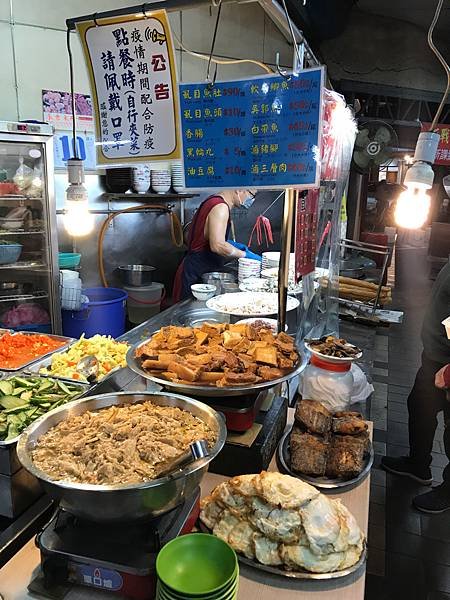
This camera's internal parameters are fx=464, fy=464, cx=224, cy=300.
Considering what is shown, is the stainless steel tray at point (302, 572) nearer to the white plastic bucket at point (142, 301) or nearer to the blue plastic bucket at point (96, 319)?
the blue plastic bucket at point (96, 319)

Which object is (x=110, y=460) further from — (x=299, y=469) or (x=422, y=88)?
(x=422, y=88)

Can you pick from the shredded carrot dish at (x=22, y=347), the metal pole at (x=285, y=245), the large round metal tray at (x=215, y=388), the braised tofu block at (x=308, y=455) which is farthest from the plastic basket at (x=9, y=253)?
the braised tofu block at (x=308, y=455)

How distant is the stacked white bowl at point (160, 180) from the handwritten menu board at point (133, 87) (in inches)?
139

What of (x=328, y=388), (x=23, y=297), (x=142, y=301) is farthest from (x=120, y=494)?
(x=142, y=301)

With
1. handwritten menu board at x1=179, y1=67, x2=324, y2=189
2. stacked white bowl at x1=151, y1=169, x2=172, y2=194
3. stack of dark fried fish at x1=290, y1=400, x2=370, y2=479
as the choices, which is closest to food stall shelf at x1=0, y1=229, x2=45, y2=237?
stacked white bowl at x1=151, y1=169, x2=172, y2=194

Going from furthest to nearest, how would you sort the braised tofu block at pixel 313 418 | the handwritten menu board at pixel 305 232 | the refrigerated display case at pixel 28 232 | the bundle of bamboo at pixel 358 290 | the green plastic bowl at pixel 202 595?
the bundle of bamboo at pixel 358 290
the refrigerated display case at pixel 28 232
the handwritten menu board at pixel 305 232
the braised tofu block at pixel 313 418
the green plastic bowl at pixel 202 595

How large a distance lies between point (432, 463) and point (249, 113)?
3.50 m

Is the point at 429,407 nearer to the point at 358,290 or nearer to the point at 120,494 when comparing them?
the point at 120,494

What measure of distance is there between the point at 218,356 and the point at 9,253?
3375 millimetres

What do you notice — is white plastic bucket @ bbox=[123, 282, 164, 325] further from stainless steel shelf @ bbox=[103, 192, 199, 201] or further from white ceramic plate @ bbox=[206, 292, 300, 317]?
white ceramic plate @ bbox=[206, 292, 300, 317]

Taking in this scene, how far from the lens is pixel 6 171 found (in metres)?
4.56

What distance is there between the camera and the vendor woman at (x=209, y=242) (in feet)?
14.6

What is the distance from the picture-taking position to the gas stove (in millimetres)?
1231

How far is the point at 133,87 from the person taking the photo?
2426 mm
